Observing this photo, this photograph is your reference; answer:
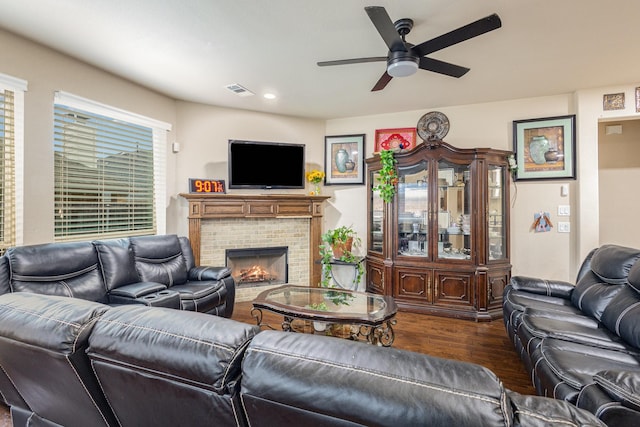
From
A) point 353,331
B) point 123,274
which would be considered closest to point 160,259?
point 123,274

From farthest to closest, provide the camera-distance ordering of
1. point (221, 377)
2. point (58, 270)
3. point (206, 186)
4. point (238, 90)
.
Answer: point (206, 186) < point (238, 90) < point (58, 270) < point (221, 377)

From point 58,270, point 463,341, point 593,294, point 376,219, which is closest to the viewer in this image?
point 593,294

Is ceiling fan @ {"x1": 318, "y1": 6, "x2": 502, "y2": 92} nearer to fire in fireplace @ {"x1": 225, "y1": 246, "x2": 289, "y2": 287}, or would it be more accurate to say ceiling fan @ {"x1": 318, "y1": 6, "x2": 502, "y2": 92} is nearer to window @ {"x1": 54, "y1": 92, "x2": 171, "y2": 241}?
window @ {"x1": 54, "y1": 92, "x2": 171, "y2": 241}

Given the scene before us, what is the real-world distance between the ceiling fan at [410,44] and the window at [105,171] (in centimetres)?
259

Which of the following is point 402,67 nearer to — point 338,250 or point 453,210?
point 453,210

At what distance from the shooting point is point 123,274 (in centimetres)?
286

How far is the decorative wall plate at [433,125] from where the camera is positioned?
4.16 meters

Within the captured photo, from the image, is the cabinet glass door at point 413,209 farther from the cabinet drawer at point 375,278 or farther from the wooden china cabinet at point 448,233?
the cabinet drawer at point 375,278

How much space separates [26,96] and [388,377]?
11.4 feet

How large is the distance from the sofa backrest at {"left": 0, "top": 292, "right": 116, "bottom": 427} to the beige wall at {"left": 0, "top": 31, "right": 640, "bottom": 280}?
2.09 metres

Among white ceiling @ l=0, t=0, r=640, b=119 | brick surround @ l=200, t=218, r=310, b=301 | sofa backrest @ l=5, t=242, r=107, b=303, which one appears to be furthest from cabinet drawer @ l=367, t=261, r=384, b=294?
sofa backrest @ l=5, t=242, r=107, b=303

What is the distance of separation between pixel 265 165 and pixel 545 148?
346 centimetres

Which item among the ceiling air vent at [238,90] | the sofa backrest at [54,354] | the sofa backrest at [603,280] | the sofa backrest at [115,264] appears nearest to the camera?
the sofa backrest at [54,354]

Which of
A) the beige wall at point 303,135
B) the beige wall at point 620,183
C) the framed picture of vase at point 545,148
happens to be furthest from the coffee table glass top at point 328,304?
the beige wall at point 620,183
